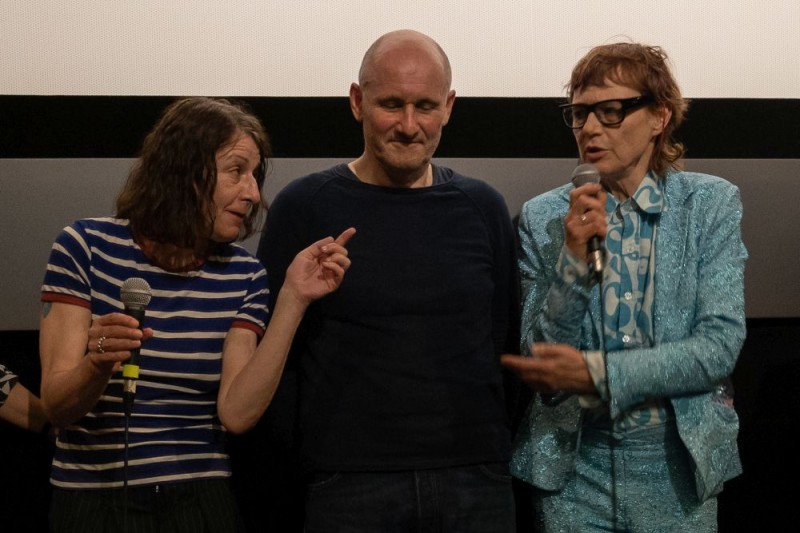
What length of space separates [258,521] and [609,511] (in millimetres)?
998

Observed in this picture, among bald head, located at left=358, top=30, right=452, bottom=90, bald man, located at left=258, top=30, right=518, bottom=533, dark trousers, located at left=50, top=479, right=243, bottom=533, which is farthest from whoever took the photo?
bald head, located at left=358, top=30, right=452, bottom=90

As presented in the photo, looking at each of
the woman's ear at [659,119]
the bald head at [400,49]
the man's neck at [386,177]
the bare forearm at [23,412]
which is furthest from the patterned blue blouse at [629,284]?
the bare forearm at [23,412]

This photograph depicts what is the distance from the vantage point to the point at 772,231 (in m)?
2.75

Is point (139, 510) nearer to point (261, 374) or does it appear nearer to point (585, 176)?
point (261, 374)

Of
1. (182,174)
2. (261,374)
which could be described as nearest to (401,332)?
(261,374)

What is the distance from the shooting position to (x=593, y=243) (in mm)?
1963

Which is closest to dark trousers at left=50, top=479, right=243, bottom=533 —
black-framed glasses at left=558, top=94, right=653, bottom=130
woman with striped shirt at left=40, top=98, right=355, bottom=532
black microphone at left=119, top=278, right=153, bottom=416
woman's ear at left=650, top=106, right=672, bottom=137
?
woman with striped shirt at left=40, top=98, right=355, bottom=532

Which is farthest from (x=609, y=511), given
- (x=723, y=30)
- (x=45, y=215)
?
(x=45, y=215)

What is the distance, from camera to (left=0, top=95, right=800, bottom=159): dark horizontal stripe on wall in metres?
2.45

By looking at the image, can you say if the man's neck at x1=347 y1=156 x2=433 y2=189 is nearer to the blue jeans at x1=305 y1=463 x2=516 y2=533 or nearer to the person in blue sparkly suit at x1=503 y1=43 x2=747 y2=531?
the person in blue sparkly suit at x1=503 y1=43 x2=747 y2=531

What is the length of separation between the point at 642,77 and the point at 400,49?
1.91 ft

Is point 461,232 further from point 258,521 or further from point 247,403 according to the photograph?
point 258,521

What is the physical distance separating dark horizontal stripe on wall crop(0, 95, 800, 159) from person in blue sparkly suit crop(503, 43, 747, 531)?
351mm

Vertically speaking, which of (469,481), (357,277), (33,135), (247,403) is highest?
(33,135)
